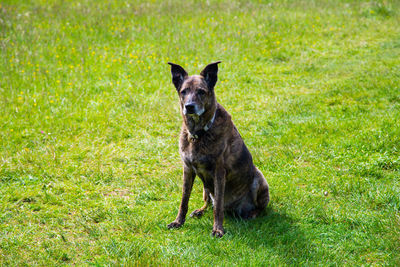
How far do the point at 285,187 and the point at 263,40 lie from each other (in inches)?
290

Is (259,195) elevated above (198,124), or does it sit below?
below

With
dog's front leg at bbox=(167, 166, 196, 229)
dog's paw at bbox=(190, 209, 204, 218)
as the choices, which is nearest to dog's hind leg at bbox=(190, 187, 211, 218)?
dog's paw at bbox=(190, 209, 204, 218)

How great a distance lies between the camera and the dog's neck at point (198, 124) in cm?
464

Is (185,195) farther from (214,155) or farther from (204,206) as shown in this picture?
(214,155)

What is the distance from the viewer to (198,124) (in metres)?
4.66

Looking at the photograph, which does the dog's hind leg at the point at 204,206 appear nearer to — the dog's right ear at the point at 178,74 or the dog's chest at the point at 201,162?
the dog's chest at the point at 201,162

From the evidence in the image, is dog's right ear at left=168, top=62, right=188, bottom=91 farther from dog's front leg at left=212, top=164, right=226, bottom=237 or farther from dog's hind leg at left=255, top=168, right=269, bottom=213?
dog's hind leg at left=255, top=168, right=269, bottom=213

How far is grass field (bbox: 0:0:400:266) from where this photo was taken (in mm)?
4465

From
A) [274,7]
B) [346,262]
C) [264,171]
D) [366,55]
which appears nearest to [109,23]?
[274,7]

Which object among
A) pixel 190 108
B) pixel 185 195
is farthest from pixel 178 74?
pixel 185 195

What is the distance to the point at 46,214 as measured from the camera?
202 inches

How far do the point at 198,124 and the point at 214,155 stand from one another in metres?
0.39

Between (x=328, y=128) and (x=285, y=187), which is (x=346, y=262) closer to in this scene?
(x=285, y=187)

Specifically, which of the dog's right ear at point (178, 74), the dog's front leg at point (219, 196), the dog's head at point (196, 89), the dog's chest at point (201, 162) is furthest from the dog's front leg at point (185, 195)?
the dog's right ear at point (178, 74)
